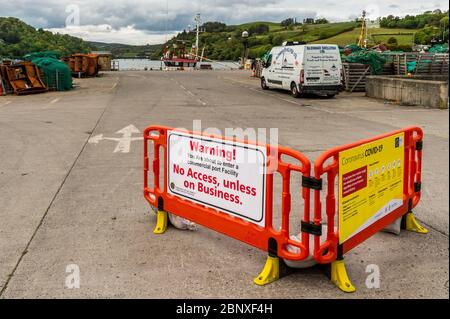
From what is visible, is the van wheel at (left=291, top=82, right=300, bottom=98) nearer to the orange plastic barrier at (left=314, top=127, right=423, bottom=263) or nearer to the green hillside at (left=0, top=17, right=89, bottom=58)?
the orange plastic barrier at (left=314, top=127, right=423, bottom=263)

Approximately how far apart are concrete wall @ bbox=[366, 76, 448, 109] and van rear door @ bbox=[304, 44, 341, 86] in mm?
1806

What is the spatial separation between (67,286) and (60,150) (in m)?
6.75

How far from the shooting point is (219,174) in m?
4.98

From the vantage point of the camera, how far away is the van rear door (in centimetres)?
2189

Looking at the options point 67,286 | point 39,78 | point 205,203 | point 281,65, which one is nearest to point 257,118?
point 281,65

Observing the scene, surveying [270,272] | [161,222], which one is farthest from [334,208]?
[161,222]

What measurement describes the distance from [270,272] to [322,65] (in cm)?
1882

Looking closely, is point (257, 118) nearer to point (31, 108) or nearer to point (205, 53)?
point (31, 108)

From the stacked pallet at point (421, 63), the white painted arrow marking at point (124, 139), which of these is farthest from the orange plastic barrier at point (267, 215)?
the stacked pallet at point (421, 63)

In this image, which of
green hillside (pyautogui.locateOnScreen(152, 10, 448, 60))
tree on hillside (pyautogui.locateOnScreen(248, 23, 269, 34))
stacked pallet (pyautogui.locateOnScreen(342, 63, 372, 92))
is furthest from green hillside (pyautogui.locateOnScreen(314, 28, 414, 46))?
stacked pallet (pyautogui.locateOnScreen(342, 63, 372, 92))

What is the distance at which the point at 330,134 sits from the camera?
12.7m

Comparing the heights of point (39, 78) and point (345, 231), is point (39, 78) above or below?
above

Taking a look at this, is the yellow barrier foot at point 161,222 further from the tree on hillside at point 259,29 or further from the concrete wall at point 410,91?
the tree on hillside at point 259,29

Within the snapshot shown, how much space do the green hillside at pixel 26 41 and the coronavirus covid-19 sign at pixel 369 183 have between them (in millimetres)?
36696
